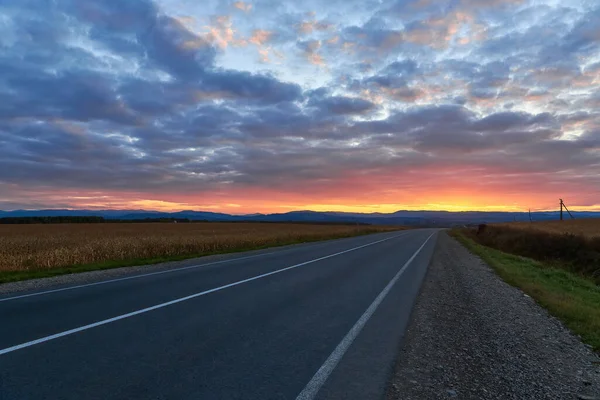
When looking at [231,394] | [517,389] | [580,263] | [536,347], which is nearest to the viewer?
[231,394]

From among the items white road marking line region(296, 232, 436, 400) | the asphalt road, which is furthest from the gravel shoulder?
white road marking line region(296, 232, 436, 400)

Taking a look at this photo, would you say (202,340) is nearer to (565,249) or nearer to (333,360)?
(333,360)

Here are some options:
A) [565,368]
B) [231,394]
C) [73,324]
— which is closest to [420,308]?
[565,368]

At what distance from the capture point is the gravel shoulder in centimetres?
Answer: 498

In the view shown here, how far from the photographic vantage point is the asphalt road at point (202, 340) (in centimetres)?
480

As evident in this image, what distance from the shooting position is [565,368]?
5.88m

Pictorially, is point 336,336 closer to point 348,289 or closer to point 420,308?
point 420,308

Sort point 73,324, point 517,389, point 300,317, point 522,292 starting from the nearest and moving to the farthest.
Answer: point 517,389, point 73,324, point 300,317, point 522,292

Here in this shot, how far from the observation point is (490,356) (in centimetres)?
626

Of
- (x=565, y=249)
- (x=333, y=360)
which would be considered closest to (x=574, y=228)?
(x=565, y=249)

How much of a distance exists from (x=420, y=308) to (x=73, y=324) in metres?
6.67

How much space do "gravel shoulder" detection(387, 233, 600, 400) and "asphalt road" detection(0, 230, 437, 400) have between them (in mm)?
355

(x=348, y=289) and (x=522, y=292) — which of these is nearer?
(x=348, y=289)

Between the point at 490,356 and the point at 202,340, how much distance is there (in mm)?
4067
